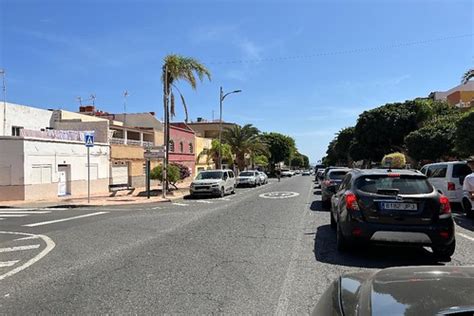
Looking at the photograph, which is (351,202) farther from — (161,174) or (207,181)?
(161,174)

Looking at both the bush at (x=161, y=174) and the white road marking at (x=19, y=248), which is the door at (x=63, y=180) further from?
the white road marking at (x=19, y=248)

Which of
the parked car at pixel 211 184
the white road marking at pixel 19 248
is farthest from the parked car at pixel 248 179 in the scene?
the white road marking at pixel 19 248

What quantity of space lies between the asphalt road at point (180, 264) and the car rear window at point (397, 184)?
117cm

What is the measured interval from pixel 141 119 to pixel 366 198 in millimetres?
44348

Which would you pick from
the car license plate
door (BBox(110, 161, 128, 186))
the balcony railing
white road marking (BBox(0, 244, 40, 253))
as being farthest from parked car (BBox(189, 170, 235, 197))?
the car license plate

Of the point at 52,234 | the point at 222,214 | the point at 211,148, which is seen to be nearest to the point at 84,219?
the point at 52,234

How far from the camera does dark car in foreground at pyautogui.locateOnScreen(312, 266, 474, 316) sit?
2.34 m

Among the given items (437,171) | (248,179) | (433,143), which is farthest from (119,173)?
(437,171)

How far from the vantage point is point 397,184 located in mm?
8031

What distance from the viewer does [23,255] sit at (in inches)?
339

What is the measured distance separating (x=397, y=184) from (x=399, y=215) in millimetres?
644

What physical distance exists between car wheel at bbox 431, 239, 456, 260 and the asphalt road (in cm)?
16

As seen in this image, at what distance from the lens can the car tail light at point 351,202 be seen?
25.9 ft

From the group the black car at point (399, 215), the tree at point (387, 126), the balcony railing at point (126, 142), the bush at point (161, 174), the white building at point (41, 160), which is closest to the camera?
the black car at point (399, 215)
